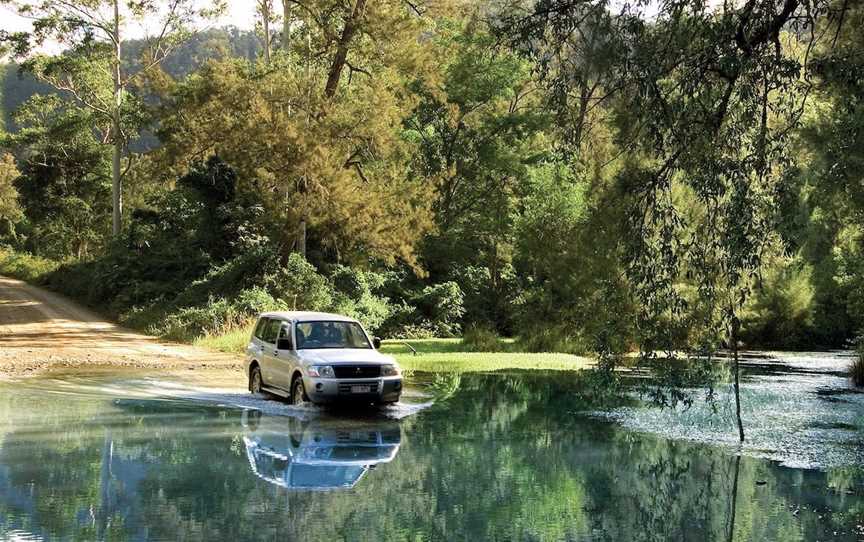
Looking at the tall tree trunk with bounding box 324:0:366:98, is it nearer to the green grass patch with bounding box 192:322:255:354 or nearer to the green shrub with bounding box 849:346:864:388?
the green grass patch with bounding box 192:322:255:354

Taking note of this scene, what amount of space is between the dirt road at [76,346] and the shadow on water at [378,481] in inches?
296

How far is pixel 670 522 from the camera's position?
35.2ft

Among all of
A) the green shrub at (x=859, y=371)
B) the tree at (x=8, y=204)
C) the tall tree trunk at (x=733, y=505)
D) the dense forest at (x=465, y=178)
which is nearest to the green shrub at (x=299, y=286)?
the dense forest at (x=465, y=178)

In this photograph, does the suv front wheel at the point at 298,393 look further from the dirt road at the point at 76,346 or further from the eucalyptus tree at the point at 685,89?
the dirt road at the point at 76,346

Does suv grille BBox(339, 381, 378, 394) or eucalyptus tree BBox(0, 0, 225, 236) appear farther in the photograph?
eucalyptus tree BBox(0, 0, 225, 236)

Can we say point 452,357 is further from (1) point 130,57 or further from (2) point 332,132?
(1) point 130,57

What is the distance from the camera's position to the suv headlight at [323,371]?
1794cm

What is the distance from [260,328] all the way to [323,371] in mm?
3072

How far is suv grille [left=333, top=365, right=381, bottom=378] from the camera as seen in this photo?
18.0 m

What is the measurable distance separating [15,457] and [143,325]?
24.7 metres

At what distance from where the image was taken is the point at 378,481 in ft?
39.9

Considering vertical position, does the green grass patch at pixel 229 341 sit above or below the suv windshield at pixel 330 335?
below

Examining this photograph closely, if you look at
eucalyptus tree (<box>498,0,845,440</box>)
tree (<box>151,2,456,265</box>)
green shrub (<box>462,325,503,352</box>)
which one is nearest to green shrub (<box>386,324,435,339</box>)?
tree (<box>151,2,456,265</box>)

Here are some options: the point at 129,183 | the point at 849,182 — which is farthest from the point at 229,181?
the point at 849,182
